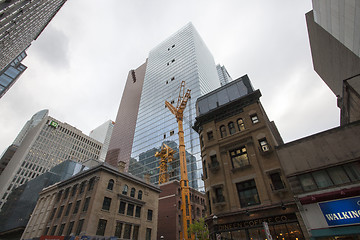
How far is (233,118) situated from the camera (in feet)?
72.5

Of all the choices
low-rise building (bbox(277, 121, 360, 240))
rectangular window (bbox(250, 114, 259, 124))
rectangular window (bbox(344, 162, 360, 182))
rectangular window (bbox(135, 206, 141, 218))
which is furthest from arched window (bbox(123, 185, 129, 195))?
rectangular window (bbox(344, 162, 360, 182))

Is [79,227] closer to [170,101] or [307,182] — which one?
[307,182]

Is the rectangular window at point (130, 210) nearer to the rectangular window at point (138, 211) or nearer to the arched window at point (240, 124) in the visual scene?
the rectangular window at point (138, 211)

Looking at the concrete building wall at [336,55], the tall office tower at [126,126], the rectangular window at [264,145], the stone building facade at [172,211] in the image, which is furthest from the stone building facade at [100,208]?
the tall office tower at [126,126]

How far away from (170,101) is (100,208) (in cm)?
5740

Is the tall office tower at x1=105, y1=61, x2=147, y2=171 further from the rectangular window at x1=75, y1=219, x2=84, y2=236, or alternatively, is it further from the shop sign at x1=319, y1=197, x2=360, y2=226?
the shop sign at x1=319, y1=197, x2=360, y2=226

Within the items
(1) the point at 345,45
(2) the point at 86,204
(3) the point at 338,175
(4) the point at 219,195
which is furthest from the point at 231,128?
(2) the point at 86,204

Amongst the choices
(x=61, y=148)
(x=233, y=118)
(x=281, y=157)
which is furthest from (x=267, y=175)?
(x=61, y=148)

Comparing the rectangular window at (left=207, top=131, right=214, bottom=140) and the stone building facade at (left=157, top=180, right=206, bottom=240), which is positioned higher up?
the rectangular window at (left=207, top=131, right=214, bottom=140)

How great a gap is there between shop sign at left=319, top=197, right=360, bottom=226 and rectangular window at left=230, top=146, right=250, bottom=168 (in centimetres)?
706

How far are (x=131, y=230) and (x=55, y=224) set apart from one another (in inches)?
508

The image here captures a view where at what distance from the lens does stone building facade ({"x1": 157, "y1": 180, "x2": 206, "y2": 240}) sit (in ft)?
131

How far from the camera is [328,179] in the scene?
14086 mm

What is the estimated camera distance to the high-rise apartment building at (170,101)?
59.2 meters
